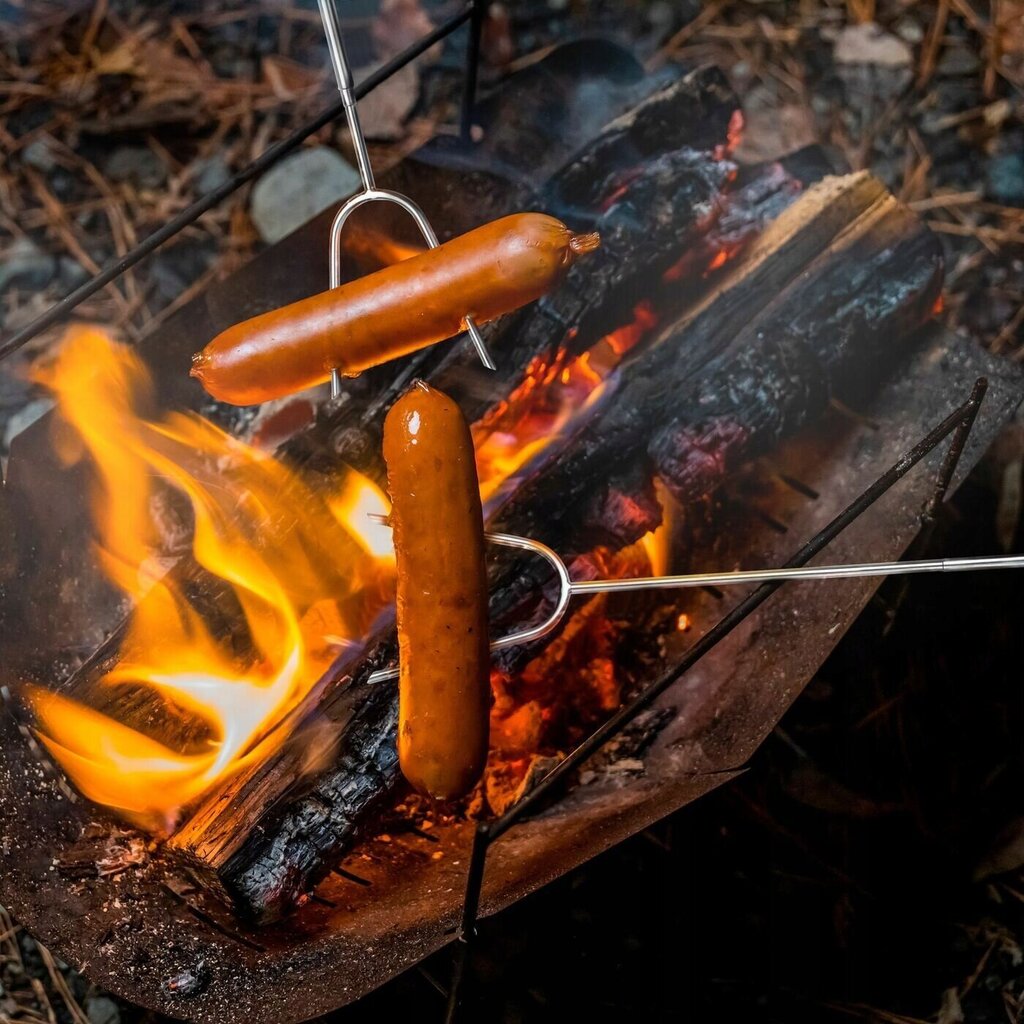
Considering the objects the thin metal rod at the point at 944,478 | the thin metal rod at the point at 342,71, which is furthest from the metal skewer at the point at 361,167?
the thin metal rod at the point at 944,478

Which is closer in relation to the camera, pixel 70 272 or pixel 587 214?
pixel 587 214

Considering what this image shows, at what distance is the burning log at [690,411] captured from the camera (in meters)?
1.96

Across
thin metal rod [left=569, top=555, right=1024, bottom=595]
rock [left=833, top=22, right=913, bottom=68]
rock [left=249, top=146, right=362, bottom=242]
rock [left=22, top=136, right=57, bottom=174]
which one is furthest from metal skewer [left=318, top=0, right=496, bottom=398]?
rock [left=833, top=22, right=913, bottom=68]

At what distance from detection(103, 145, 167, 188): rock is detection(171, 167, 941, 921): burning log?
2137 mm

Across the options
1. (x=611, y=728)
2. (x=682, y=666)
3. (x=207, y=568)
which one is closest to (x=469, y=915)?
(x=611, y=728)

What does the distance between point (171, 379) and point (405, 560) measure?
112cm

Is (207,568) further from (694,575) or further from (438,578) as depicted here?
(694,575)

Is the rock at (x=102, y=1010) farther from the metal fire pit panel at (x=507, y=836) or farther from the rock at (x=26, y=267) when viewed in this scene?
the rock at (x=26, y=267)

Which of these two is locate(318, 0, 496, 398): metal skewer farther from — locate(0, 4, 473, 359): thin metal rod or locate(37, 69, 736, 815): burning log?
locate(37, 69, 736, 815): burning log

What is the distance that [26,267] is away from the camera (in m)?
3.39

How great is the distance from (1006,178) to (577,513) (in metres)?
2.34

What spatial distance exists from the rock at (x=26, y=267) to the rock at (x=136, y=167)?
1.31ft

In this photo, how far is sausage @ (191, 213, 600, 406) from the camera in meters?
1.80

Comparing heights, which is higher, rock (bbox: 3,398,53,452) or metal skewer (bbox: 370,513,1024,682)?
rock (bbox: 3,398,53,452)
